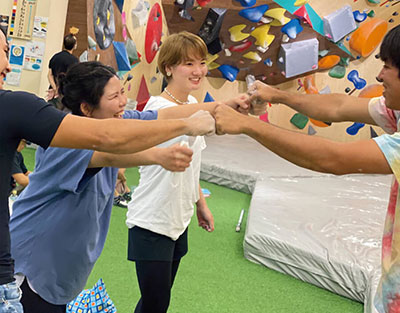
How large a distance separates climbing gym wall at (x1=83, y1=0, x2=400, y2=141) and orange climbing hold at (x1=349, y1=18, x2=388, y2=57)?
14 mm

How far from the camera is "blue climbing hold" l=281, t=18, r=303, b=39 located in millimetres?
6359

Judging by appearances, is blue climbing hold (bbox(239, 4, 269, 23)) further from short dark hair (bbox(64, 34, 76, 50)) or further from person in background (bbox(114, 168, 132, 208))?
person in background (bbox(114, 168, 132, 208))

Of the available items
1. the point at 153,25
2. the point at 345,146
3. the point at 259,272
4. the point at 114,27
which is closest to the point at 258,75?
the point at 153,25

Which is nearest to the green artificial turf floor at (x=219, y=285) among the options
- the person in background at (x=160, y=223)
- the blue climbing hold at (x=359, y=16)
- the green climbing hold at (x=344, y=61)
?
the person in background at (x=160, y=223)

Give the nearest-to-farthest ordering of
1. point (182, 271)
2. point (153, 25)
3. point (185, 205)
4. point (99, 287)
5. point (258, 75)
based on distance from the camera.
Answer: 1. point (185, 205)
2. point (99, 287)
3. point (182, 271)
4. point (153, 25)
5. point (258, 75)

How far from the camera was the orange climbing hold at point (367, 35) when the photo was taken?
23.6 feet

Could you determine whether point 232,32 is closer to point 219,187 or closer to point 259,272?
point 219,187

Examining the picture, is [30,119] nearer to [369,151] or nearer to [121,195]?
[369,151]

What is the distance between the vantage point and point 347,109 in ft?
6.20

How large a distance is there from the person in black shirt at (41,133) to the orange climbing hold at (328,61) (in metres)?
6.34

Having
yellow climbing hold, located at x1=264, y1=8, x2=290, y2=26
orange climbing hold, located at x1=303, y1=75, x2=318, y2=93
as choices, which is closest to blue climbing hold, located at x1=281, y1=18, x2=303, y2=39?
yellow climbing hold, located at x1=264, y1=8, x2=290, y2=26

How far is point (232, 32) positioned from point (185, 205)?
15.9ft

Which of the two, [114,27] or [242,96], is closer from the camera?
[242,96]

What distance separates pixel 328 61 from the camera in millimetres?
7215
